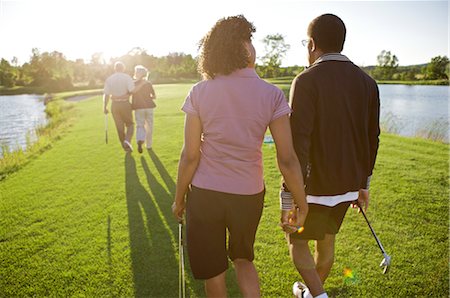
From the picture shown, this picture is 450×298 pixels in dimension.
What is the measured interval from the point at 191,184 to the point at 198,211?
18cm

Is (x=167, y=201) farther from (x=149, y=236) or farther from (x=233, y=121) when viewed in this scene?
(x=233, y=121)

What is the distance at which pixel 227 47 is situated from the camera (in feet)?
6.18

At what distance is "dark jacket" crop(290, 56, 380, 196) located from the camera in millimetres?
2104

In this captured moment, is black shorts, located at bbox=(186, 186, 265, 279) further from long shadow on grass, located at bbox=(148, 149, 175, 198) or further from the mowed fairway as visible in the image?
long shadow on grass, located at bbox=(148, 149, 175, 198)

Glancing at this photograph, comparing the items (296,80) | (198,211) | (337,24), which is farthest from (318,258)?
(337,24)

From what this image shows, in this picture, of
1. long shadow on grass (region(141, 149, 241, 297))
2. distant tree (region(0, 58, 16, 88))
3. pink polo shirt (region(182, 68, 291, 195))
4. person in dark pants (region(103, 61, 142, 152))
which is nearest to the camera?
pink polo shirt (region(182, 68, 291, 195))

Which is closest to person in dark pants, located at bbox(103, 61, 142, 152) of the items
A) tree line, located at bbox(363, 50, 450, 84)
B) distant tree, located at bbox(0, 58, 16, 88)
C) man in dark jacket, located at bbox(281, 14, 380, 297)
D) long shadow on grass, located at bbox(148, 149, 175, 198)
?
long shadow on grass, located at bbox(148, 149, 175, 198)

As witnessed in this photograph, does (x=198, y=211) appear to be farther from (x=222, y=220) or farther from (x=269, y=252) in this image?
(x=269, y=252)

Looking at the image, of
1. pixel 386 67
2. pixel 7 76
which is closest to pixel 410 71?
pixel 386 67

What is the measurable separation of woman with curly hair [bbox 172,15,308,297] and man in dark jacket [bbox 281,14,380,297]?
0.23 metres

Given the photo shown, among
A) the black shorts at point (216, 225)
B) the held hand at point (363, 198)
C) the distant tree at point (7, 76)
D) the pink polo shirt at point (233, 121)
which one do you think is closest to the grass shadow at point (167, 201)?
the black shorts at point (216, 225)

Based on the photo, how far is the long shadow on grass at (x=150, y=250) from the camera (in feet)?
10.2

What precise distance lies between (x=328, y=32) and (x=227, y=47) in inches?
30.4

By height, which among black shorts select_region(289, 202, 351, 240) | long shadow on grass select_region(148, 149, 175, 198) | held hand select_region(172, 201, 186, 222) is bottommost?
long shadow on grass select_region(148, 149, 175, 198)
